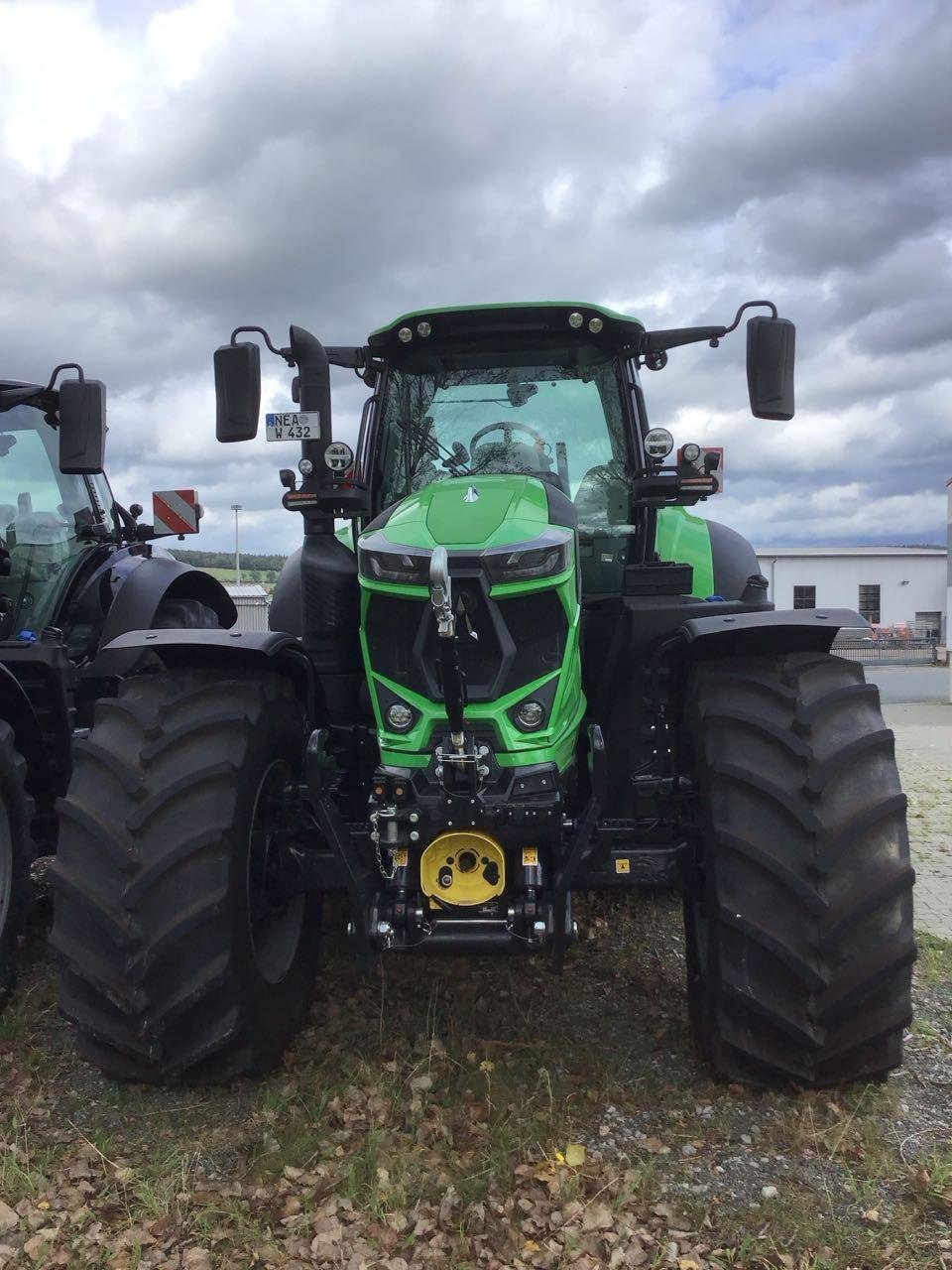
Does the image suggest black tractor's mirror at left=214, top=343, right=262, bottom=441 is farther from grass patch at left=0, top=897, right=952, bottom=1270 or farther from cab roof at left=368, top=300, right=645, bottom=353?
grass patch at left=0, top=897, right=952, bottom=1270

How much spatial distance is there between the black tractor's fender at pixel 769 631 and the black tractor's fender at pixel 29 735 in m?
2.81

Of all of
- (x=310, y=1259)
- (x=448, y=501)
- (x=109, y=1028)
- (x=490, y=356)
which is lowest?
(x=310, y=1259)

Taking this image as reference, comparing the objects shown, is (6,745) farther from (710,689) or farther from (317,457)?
(710,689)

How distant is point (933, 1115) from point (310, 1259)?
76.4 inches

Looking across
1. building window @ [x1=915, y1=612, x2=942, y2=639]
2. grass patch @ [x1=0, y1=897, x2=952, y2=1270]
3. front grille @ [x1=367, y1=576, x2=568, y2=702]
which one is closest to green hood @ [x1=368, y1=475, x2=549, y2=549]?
front grille @ [x1=367, y1=576, x2=568, y2=702]

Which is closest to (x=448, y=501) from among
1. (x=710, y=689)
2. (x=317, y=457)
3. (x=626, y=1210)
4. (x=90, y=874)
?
(x=317, y=457)

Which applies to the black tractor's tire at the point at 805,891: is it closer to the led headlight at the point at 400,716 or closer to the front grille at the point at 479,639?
the front grille at the point at 479,639

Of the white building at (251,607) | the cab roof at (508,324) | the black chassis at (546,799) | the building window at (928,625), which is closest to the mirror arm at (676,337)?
the cab roof at (508,324)

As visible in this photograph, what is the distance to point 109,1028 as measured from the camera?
10.3 ft

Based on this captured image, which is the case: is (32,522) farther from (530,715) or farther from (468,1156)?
(468,1156)

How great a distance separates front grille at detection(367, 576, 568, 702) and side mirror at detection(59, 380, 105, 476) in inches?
85.0

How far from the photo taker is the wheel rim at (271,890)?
137 inches

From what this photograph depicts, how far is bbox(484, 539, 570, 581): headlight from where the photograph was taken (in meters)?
3.29

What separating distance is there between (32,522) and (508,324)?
9.20ft
